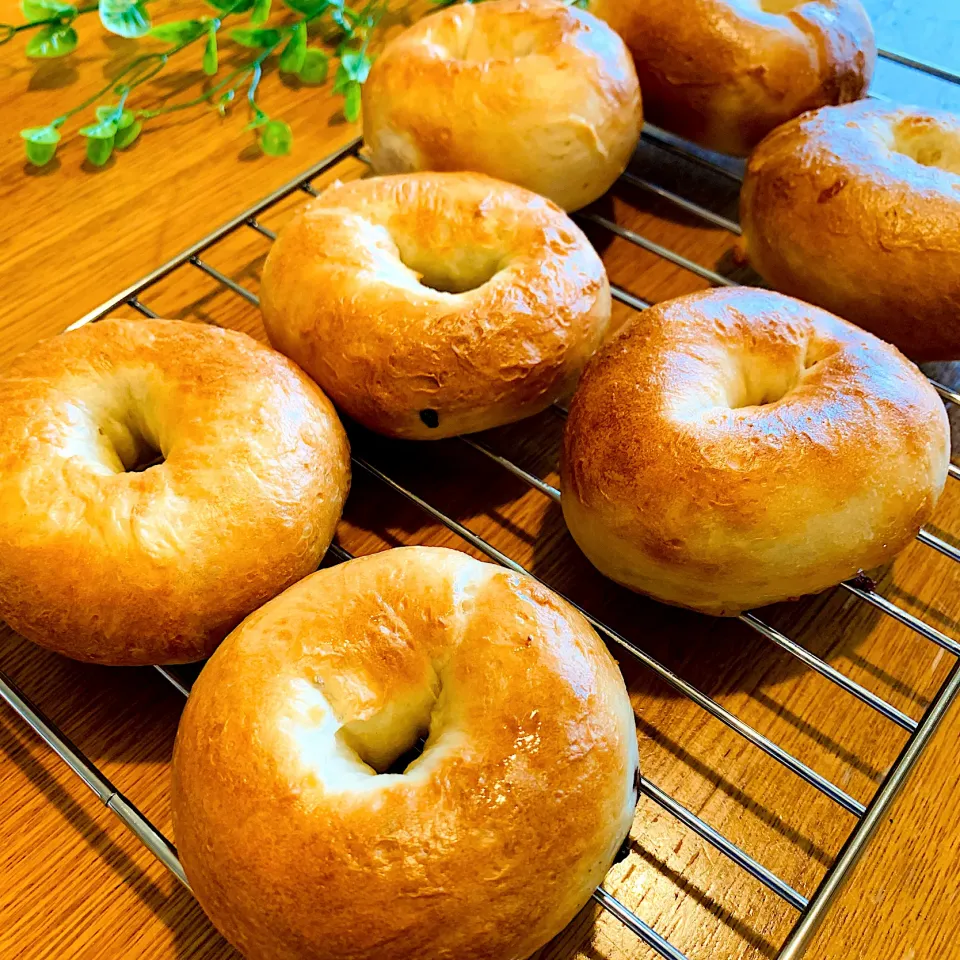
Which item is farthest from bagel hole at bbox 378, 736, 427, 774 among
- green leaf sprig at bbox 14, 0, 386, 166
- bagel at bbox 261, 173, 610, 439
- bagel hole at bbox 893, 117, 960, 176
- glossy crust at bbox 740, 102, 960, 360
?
green leaf sprig at bbox 14, 0, 386, 166

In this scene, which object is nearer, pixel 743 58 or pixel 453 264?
pixel 453 264

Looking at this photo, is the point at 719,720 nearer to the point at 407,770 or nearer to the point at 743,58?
the point at 407,770

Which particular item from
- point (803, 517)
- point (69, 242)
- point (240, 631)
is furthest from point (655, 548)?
point (69, 242)

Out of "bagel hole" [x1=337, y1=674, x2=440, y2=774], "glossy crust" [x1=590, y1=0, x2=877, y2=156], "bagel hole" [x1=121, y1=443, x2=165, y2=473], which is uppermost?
"glossy crust" [x1=590, y1=0, x2=877, y2=156]

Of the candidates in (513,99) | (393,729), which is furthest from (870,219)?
(393,729)

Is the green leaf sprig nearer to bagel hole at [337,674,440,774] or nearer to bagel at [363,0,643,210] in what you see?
bagel at [363,0,643,210]

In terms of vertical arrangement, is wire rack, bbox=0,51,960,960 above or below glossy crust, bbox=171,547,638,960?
below
